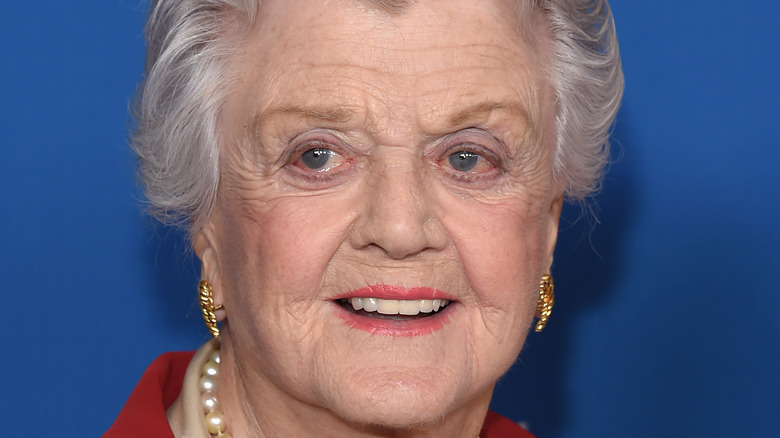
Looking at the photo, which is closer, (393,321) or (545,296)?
(393,321)

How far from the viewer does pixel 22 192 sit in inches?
101

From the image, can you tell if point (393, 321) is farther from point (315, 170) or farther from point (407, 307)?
point (315, 170)

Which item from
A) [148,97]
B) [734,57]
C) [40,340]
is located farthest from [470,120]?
[40,340]

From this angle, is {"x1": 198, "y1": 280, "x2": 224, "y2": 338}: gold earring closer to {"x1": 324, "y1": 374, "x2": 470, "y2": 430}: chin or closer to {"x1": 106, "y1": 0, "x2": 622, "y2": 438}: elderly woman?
{"x1": 106, "y1": 0, "x2": 622, "y2": 438}: elderly woman

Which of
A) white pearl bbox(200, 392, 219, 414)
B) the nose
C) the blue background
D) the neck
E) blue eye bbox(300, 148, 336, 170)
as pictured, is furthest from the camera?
the blue background

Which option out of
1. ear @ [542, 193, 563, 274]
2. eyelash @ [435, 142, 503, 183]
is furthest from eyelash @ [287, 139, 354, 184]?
ear @ [542, 193, 563, 274]

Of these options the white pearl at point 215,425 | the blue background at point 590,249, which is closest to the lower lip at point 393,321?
the white pearl at point 215,425

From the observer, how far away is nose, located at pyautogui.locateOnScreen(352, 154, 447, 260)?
5.61ft

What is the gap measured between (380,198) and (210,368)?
590 millimetres

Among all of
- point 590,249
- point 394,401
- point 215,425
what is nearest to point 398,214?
point 394,401

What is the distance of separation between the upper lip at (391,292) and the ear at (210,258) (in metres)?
0.30

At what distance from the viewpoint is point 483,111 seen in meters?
1.82

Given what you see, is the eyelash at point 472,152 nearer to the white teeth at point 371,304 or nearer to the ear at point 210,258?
the white teeth at point 371,304

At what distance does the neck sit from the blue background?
0.73m
